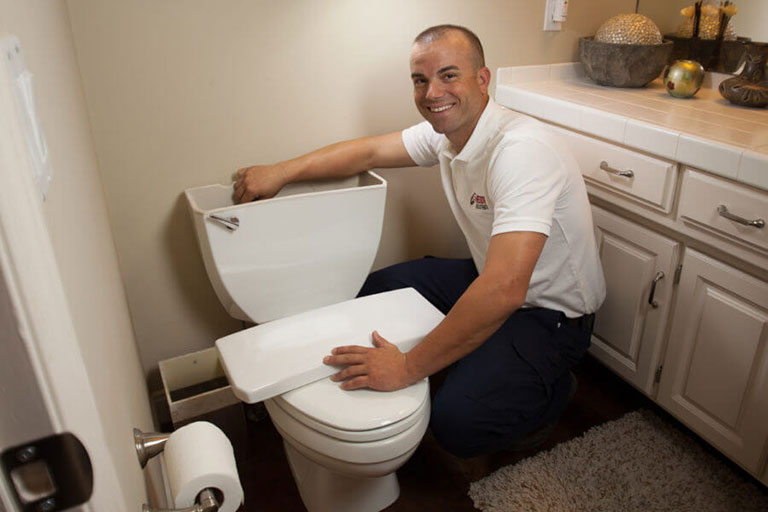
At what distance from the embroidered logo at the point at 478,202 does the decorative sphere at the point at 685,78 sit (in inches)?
32.1

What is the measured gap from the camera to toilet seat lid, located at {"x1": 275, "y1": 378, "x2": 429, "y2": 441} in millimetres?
1178

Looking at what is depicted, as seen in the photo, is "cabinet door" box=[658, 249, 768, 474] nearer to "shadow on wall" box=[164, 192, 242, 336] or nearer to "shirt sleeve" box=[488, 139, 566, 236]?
"shirt sleeve" box=[488, 139, 566, 236]

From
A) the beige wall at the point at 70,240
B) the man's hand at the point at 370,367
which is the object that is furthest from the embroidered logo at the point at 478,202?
the beige wall at the point at 70,240

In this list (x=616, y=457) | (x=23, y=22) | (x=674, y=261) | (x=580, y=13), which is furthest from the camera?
(x=580, y=13)

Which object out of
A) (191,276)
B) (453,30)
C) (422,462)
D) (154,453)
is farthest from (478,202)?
(154,453)

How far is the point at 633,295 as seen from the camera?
1.65 m

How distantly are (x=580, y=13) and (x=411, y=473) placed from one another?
1595mm

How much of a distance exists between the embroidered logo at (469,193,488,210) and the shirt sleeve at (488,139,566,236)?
110 millimetres

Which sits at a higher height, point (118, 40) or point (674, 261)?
point (118, 40)

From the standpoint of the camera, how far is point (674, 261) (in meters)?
1.50

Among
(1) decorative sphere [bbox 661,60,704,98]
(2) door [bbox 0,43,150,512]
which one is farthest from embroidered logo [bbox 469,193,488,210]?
(2) door [bbox 0,43,150,512]

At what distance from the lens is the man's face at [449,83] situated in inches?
53.7

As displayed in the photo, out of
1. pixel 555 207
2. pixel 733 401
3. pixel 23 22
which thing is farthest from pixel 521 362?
pixel 23 22

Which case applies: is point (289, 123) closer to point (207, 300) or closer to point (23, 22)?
point (207, 300)
